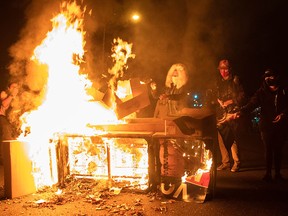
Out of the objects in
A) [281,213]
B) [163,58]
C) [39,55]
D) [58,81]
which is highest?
[163,58]

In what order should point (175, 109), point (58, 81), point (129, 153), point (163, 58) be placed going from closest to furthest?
1. point (129, 153)
2. point (58, 81)
3. point (175, 109)
4. point (163, 58)

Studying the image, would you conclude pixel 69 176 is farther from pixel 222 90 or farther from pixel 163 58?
pixel 163 58

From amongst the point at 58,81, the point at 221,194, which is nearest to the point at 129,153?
the point at 221,194

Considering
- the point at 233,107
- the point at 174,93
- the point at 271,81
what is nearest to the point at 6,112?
the point at 174,93

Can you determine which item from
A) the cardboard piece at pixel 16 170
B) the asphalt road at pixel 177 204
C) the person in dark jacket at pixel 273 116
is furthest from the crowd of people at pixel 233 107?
the cardboard piece at pixel 16 170

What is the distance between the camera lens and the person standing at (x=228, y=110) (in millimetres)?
7504

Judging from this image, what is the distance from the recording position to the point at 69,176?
6.43 meters

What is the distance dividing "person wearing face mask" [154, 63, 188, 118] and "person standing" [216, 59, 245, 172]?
2.94 ft

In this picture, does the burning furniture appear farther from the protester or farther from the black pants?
the protester

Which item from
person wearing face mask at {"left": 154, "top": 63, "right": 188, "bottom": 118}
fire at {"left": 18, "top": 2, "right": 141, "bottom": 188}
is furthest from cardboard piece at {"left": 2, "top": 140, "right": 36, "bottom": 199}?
person wearing face mask at {"left": 154, "top": 63, "right": 188, "bottom": 118}

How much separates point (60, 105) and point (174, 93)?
263 centimetres

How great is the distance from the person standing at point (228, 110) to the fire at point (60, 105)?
2.64 metres

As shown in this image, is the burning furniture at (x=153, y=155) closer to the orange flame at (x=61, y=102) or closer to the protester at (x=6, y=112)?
the orange flame at (x=61, y=102)

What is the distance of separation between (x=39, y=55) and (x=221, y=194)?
476 centimetres
